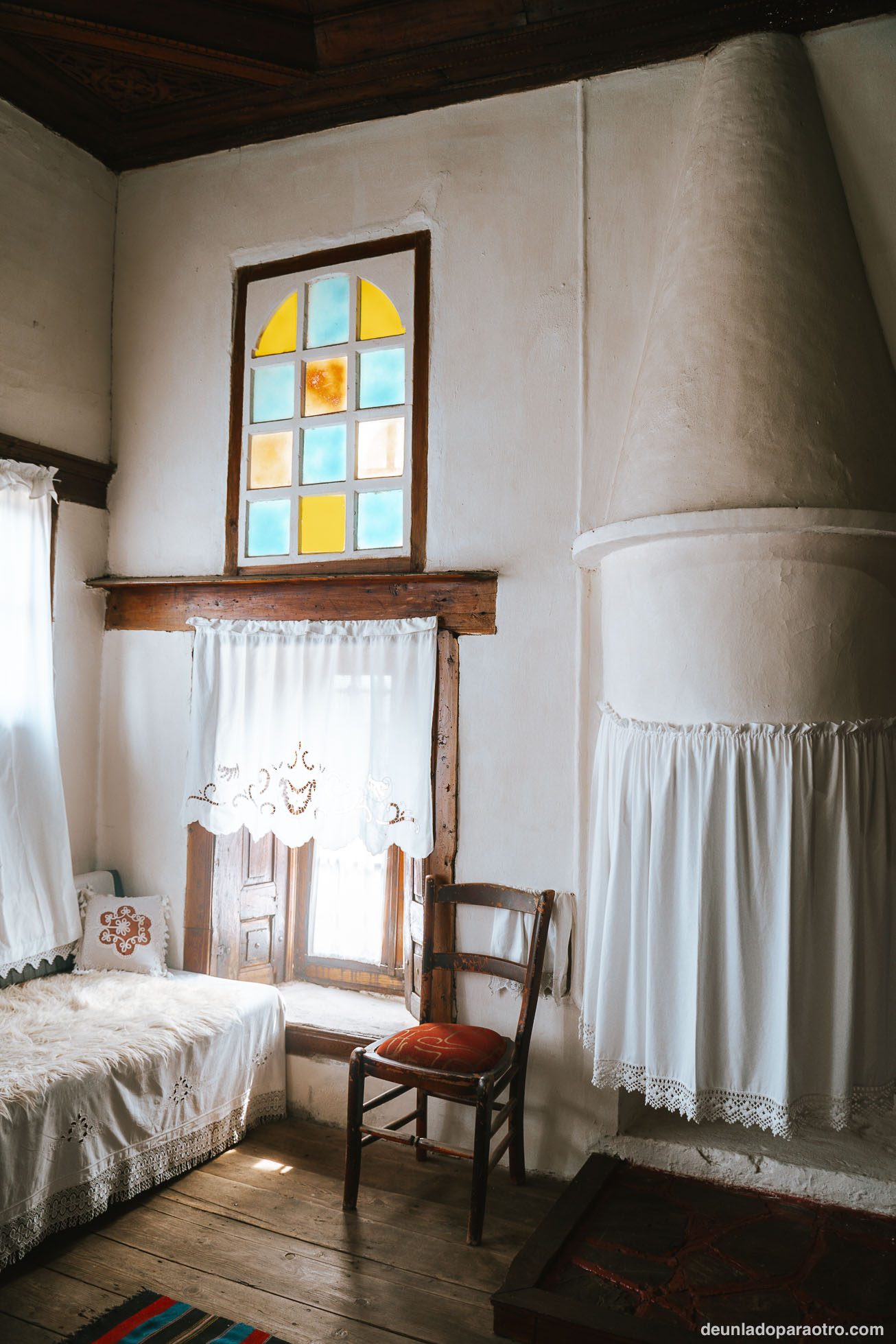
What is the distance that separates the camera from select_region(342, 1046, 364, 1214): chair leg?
3.40 metres

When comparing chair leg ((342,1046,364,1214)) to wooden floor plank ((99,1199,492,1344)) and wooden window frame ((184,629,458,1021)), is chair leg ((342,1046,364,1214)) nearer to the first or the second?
wooden floor plank ((99,1199,492,1344))

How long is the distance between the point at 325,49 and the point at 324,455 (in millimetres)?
1571

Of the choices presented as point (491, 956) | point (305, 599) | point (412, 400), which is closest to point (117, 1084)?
point (491, 956)

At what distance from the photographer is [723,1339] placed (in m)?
2.44

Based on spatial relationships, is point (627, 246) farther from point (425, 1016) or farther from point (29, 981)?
point (29, 981)

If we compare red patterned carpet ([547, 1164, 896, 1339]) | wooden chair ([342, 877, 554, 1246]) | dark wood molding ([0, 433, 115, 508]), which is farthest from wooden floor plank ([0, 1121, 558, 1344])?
dark wood molding ([0, 433, 115, 508])

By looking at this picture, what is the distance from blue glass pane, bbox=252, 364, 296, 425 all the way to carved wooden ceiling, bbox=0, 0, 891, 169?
3.49 ft

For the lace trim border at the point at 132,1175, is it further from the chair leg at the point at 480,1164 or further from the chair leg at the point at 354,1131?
the chair leg at the point at 480,1164

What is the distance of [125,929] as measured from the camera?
14.0 ft

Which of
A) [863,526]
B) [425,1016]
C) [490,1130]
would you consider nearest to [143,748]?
[425,1016]

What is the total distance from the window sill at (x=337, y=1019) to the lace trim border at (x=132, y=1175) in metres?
0.26

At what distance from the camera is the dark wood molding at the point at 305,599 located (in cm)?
390

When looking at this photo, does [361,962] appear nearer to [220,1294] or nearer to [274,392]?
[220,1294]

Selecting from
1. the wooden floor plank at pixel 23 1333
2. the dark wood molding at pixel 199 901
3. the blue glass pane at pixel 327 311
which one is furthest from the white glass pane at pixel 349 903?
the blue glass pane at pixel 327 311
